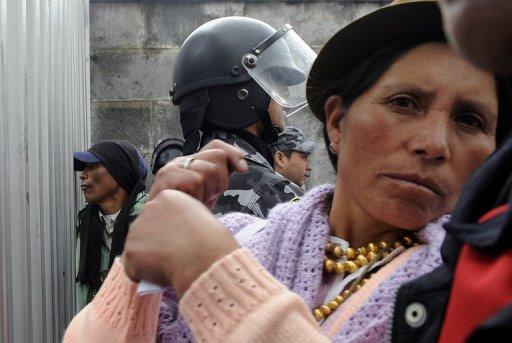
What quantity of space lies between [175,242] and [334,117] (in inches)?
23.4

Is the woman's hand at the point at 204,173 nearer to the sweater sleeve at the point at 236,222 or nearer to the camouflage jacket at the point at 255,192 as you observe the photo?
the sweater sleeve at the point at 236,222

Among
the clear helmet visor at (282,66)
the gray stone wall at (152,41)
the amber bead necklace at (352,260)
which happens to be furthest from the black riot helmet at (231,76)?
the gray stone wall at (152,41)

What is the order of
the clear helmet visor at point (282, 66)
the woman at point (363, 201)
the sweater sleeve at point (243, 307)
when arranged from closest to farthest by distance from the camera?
the sweater sleeve at point (243, 307) < the woman at point (363, 201) < the clear helmet visor at point (282, 66)

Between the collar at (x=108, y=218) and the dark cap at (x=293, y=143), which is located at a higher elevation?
the dark cap at (x=293, y=143)

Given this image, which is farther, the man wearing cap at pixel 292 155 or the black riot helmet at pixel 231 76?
the man wearing cap at pixel 292 155

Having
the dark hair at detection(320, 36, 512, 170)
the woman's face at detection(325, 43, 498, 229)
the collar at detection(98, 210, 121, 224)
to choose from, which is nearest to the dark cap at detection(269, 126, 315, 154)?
the collar at detection(98, 210, 121, 224)

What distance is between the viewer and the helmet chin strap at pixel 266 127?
2896 mm

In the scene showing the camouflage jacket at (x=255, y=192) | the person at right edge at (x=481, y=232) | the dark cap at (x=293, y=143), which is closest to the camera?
the person at right edge at (x=481, y=232)

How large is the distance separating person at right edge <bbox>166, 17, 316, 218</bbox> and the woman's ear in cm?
105

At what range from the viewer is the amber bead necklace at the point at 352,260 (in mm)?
1231

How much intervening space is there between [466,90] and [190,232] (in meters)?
0.58

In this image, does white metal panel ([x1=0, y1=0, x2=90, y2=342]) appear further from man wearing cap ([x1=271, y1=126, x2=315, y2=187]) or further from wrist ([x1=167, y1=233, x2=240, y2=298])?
wrist ([x1=167, y1=233, x2=240, y2=298])

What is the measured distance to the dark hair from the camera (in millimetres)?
1338

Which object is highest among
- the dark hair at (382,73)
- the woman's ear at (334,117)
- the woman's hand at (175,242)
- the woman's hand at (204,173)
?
the dark hair at (382,73)
